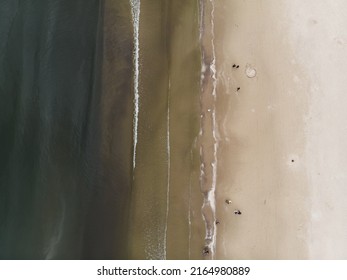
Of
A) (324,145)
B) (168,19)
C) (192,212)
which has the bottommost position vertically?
(192,212)

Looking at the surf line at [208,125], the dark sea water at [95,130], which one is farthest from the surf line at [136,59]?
the surf line at [208,125]

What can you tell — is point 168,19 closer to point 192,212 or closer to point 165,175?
point 165,175

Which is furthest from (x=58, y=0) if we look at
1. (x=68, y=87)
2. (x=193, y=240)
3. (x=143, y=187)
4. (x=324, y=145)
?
(x=324, y=145)

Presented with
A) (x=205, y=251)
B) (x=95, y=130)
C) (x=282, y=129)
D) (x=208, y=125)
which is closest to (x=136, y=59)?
(x=95, y=130)

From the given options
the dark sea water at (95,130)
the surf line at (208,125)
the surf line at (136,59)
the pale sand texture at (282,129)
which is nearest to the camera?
the pale sand texture at (282,129)

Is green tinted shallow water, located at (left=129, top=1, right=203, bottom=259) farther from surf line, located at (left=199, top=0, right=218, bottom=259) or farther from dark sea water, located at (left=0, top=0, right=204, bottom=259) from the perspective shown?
surf line, located at (left=199, top=0, right=218, bottom=259)

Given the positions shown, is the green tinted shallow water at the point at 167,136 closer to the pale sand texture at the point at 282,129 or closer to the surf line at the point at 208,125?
the surf line at the point at 208,125
